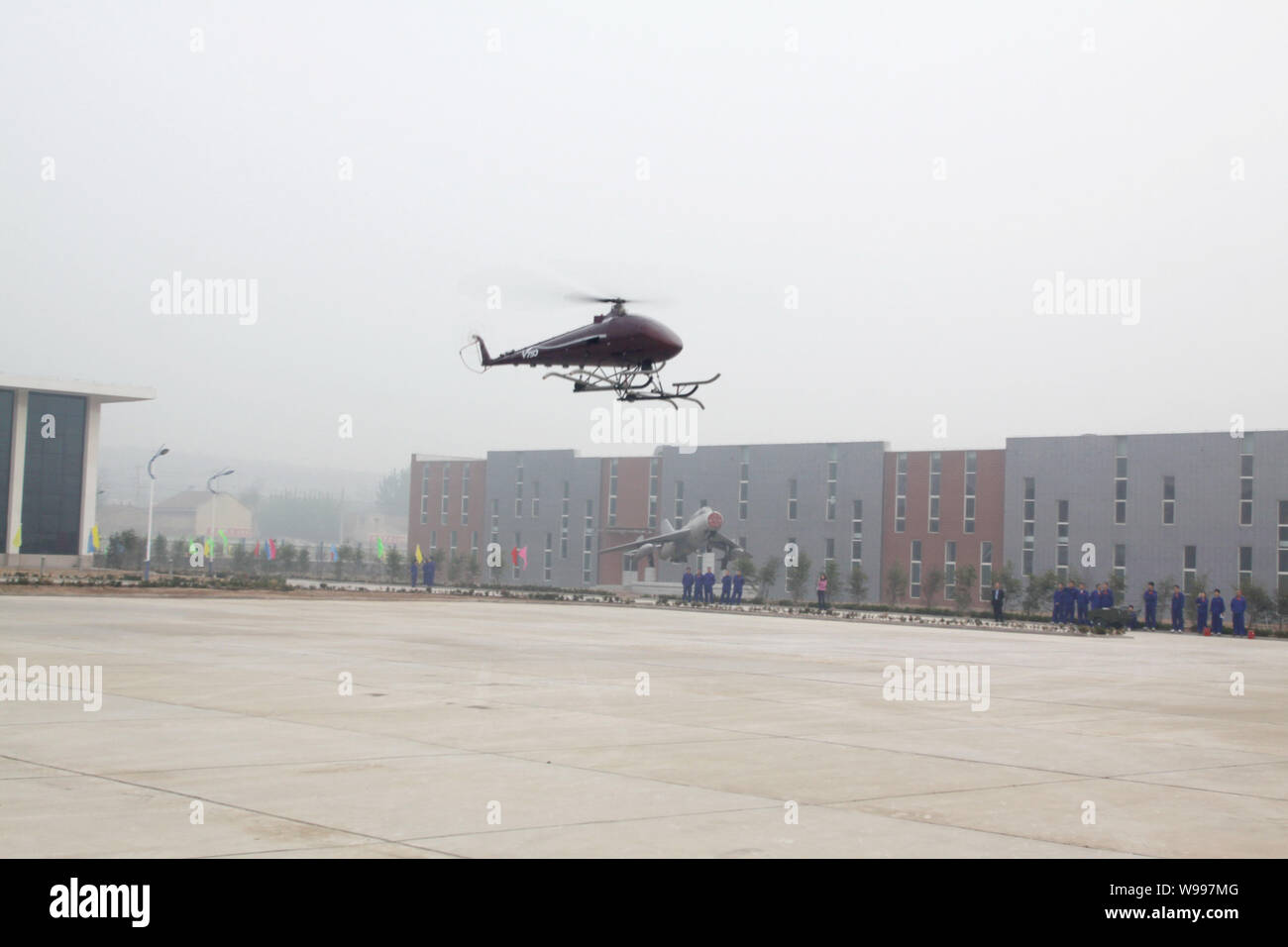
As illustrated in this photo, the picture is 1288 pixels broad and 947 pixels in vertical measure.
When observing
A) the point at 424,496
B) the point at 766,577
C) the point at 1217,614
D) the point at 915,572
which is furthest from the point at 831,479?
the point at 1217,614

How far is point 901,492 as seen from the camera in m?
71.1

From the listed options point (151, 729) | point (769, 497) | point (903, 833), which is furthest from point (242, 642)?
point (769, 497)

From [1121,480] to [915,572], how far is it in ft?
40.8

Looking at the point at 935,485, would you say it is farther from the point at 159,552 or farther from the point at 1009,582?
the point at 159,552

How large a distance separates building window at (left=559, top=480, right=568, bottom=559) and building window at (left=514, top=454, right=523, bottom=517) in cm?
344

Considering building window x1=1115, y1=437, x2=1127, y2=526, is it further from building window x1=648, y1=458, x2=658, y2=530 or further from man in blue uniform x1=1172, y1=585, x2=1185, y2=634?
building window x1=648, y1=458, x2=658, y2=530

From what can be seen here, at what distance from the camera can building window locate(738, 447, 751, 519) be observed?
252ft

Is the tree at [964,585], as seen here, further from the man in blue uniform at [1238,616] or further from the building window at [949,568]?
the man in blue uniform at [1238,616]

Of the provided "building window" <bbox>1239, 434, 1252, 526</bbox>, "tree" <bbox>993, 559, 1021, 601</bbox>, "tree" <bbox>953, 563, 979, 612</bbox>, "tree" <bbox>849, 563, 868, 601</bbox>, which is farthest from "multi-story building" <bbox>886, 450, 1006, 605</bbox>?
"building window" <bbox>1239, 434, 1252, 526</bbox>

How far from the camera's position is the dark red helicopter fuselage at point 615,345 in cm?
2791

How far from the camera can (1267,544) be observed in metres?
57.4

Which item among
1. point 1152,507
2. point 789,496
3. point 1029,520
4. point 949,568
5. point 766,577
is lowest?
point 766,577
